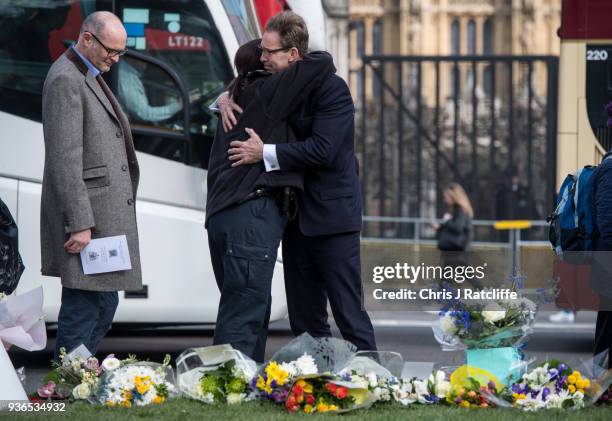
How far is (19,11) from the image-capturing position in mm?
8586

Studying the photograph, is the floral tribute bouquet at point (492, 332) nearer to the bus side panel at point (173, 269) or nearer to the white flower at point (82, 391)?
the white flower at point (82, 391)

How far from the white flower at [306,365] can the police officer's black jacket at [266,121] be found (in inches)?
32.5

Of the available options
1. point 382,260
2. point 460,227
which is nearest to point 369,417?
point 382,260

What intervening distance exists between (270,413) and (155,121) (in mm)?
3788

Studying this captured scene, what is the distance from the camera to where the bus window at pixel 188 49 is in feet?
28.9

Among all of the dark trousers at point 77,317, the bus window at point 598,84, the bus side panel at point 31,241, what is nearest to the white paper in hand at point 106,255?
the dark trousers at point 77,317

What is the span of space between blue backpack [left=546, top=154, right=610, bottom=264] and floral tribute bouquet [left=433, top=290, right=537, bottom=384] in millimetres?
619

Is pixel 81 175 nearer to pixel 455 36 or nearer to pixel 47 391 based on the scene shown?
pixel 47 391

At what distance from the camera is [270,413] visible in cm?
541

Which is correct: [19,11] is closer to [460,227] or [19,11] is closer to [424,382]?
[424,382]

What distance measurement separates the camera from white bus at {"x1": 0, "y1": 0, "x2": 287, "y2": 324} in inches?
326

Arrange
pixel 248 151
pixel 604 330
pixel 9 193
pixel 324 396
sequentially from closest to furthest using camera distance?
pixel 324 396 < pixel 248 151 < pixel 604 330 < pixel 9 193

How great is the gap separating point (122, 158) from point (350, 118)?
1.12m

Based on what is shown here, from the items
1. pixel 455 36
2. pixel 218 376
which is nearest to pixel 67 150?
pixel 218 376
